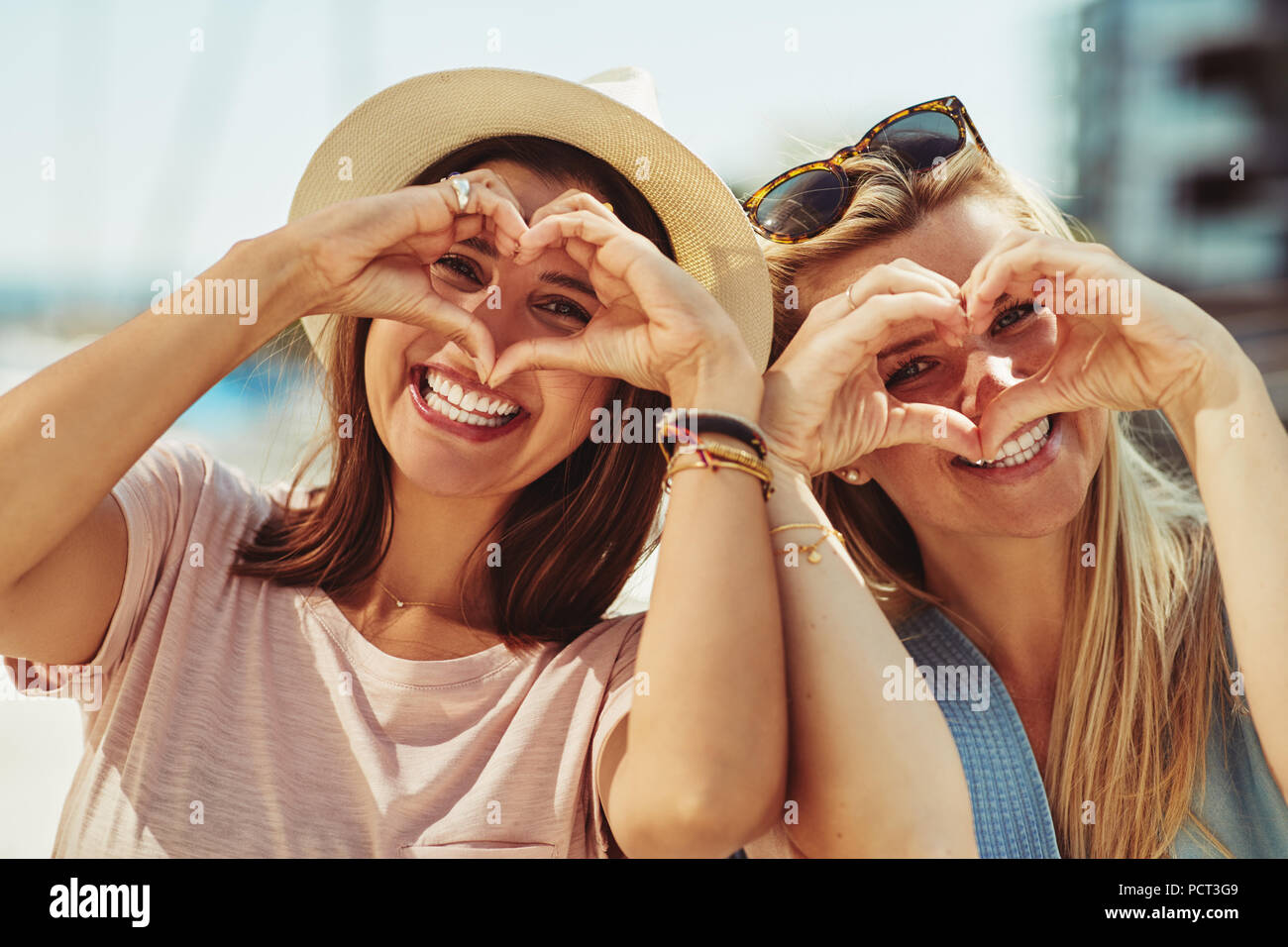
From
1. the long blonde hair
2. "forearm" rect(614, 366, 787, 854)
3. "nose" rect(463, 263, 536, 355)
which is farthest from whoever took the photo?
the long blonde hair

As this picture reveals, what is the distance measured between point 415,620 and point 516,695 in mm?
276

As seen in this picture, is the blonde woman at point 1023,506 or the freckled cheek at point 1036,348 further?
the freckled cheek at point 1036,348

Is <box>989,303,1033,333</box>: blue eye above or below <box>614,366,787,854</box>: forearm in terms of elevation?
above

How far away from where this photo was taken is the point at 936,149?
6.95 ft

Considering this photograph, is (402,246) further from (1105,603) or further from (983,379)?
(1105,603)

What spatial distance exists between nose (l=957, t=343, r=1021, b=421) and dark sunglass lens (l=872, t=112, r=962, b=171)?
47 cm

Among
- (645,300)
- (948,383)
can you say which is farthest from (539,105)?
(948,383)

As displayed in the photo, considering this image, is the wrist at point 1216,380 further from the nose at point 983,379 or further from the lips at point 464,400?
the lips at point 464,400

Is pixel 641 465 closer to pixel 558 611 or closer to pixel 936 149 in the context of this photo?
pixel 558 611

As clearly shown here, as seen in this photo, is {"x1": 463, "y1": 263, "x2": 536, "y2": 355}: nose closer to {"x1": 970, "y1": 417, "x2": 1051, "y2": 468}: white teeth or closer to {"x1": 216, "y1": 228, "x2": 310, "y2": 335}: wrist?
{"x1": 216, "y1": 228, "x2": 310, "y2": 335}: wrist

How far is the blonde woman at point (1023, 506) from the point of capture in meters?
1.61

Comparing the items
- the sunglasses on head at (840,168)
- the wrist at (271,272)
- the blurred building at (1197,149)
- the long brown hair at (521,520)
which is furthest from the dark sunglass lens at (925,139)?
the blurred building at (1197,149)

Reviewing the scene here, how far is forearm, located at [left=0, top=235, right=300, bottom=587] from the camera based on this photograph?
1398mm

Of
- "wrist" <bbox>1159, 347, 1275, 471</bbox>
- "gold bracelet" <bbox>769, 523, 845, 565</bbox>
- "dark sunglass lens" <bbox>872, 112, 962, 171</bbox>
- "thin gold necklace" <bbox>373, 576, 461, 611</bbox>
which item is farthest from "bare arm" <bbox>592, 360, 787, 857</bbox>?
"dark sunglass lens" <bbox>872, 112, 962, 171</bbox>
